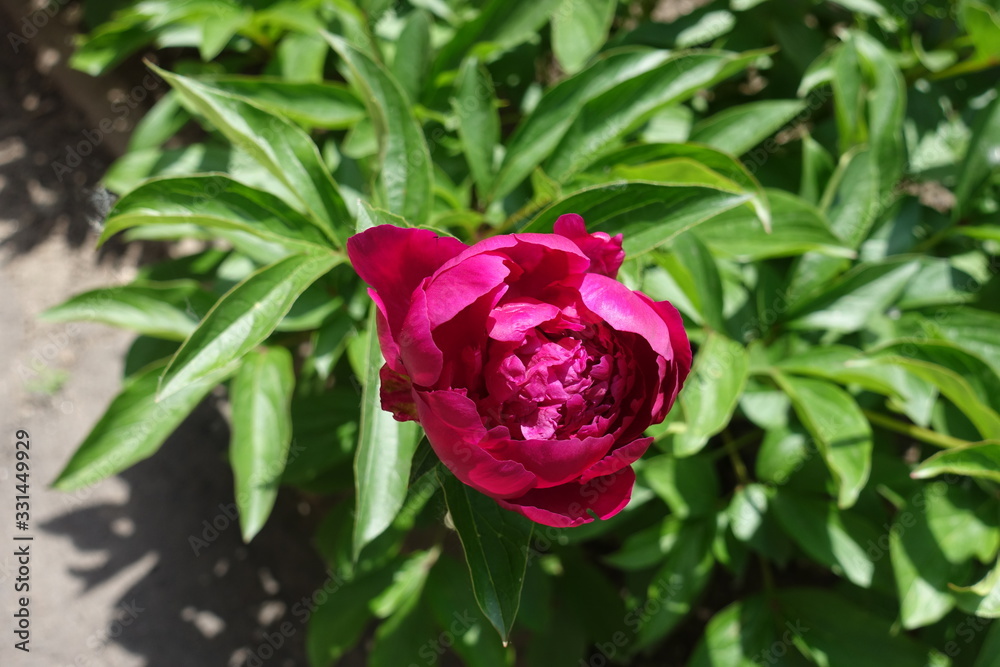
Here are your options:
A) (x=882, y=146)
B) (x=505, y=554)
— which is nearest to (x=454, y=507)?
(x=505, y=554)

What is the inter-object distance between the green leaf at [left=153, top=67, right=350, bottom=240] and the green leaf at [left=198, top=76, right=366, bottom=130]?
0.29 m

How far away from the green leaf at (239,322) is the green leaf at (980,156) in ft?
4.96

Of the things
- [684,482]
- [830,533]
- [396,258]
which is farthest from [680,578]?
[396,258]

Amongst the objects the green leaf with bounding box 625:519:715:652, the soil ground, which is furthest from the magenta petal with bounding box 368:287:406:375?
the soil ground

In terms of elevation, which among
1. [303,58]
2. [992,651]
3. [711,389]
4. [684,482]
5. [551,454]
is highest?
[303,58]

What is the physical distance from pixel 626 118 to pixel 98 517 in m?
2.16

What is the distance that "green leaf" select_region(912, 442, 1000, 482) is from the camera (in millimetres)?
1354

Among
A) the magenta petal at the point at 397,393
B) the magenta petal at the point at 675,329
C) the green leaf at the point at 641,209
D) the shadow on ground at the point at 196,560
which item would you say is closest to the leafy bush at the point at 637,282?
the green leaf at the point at 641,209

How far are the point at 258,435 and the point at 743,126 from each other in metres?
1.28

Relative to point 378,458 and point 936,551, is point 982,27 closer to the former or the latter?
point 936,551

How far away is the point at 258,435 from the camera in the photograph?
1.62 metres

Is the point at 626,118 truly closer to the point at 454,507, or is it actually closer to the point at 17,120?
the point at 454,507

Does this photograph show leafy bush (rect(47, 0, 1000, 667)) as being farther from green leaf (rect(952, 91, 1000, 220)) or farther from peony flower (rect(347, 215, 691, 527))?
peony flower (rect(347, 215, 691, 527))

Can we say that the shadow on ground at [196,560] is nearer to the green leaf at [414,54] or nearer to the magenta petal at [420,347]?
the green leaf at [414,54]
